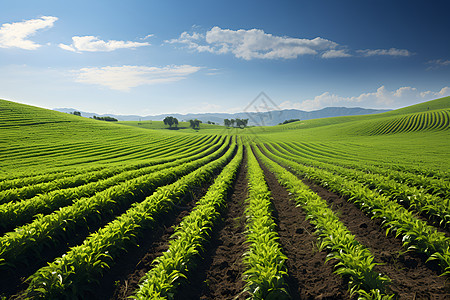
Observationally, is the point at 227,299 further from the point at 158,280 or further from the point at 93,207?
the point at 93,207

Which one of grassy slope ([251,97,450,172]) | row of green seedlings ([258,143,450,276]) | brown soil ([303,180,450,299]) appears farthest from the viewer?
grassy slope ([251,97,450,172])

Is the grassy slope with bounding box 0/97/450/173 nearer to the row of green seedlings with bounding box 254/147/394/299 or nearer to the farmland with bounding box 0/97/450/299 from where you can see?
the farmland with bounding box 0/97/450/299

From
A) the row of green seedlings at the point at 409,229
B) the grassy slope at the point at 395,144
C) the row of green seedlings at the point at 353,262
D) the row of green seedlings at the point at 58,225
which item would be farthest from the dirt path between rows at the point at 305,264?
the grassy slope at the point at 395,144

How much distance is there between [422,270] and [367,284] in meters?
2.18

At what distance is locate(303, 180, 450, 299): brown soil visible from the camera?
4402 millimetres

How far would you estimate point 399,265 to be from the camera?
540cm

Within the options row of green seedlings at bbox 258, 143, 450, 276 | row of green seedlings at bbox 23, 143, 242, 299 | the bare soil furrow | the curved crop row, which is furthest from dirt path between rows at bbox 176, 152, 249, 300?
the curved crop row

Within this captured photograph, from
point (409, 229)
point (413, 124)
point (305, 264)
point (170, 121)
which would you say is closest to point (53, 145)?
point (305, 264)

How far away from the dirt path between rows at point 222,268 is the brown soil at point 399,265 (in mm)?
3595

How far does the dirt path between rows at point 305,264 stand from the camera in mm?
4672

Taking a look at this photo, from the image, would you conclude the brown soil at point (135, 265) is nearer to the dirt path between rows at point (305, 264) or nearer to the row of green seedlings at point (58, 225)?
the row of green seedlings at point (58, 225)

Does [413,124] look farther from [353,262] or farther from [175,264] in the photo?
[175,264]

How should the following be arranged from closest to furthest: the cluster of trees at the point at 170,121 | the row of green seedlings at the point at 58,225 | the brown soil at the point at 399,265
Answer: the brown soil at the point at 399,265 → the row of green seedlings at the point at 58,225 → the cluster of trees at the point at 170,121

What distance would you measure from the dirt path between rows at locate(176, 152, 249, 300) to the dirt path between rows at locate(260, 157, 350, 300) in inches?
54.9
